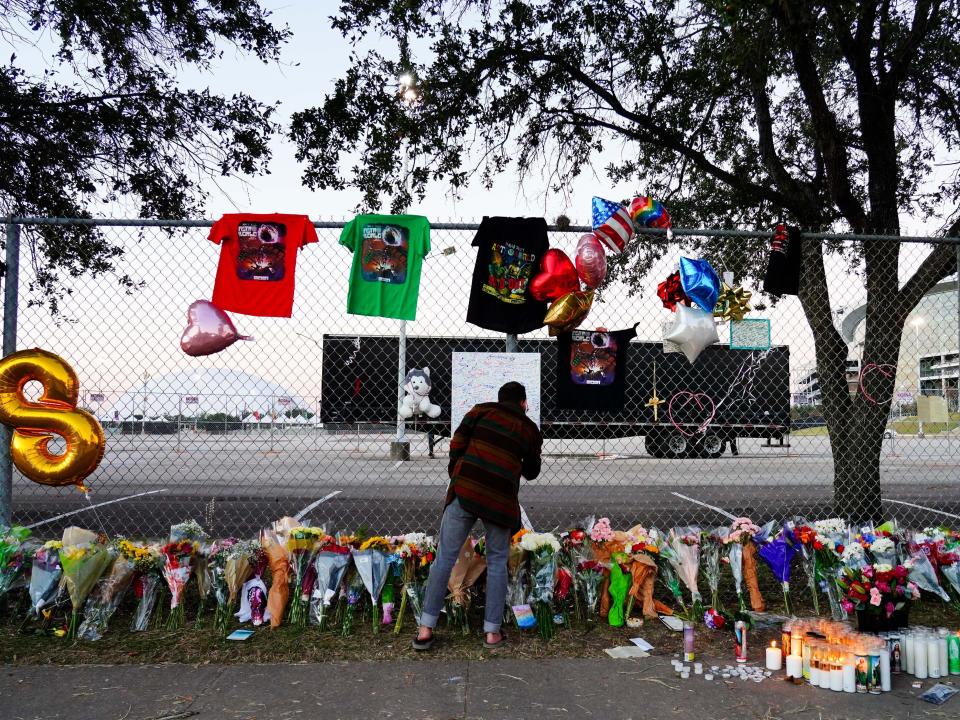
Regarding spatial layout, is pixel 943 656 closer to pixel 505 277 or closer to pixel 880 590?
pixel 880 590

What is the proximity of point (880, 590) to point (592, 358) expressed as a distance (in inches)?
87.1

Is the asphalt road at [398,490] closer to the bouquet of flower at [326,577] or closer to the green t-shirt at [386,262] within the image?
the bouquet of flower at [326,577]

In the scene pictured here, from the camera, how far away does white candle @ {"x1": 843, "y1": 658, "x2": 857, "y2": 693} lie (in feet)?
10.6

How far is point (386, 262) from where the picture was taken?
4.53m

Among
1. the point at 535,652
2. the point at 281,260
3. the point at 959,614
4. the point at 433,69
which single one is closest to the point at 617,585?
the point at 535,652

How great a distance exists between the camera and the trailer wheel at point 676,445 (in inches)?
620

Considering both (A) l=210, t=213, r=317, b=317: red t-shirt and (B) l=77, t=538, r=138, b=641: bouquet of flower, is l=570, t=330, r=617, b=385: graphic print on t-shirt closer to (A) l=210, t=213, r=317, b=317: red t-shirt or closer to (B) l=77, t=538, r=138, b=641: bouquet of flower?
(A) l=210, t=213, r=317, b=317: red t-shirt

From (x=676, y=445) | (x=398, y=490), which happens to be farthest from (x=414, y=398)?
(x=676, y=445)

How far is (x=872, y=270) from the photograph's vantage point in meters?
5.26

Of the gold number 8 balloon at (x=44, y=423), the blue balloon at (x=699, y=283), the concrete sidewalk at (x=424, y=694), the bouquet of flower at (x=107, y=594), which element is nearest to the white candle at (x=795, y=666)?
the concrete sidewalk at (x=424, y=694)

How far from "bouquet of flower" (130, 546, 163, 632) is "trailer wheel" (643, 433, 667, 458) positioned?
41.8 feet

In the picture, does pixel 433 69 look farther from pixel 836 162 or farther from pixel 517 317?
pixel 836 162

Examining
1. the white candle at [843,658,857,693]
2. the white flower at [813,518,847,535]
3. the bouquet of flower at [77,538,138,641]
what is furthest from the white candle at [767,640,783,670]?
the bouquet of flower at [77,538,138,641]

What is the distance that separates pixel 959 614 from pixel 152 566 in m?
5.27
